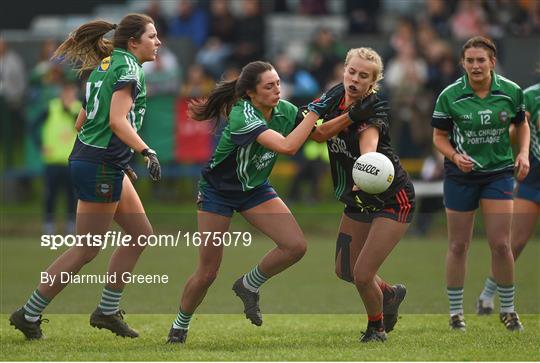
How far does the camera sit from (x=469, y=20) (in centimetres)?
1775

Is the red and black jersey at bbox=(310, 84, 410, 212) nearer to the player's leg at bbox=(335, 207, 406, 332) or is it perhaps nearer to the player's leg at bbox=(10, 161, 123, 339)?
the player's leg at bbox=(335, 207, 406, 332)

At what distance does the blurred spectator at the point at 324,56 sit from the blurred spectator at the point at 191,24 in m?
2.20

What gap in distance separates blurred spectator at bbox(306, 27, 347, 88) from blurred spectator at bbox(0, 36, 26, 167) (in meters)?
4.33

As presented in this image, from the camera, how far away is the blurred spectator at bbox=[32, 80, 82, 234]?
50.3ft

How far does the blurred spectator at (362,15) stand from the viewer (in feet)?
61.3

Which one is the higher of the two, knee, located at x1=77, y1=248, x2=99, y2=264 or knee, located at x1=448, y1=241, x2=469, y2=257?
knee, located at x1=77, y1=248, x2=99, y2=264

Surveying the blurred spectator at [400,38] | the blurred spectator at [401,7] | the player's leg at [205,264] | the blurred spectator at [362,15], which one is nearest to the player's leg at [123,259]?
the player's leg at [205,264]

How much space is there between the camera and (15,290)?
10500mm

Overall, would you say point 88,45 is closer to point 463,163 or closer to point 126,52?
point 126,52

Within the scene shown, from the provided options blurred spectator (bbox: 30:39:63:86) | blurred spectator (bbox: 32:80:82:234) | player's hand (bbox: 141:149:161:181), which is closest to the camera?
player's hand (bbox: 141:149:161:181)

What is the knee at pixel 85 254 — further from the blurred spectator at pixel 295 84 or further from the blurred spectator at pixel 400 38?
the blurred spectator at pixel 400 38

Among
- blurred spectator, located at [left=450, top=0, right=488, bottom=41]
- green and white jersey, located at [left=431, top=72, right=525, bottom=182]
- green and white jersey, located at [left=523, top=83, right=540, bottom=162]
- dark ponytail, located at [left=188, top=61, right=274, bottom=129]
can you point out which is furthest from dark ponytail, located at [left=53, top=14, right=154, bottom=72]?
blurred spectator, located at [left=450, top=0, right=488, bottom=41]

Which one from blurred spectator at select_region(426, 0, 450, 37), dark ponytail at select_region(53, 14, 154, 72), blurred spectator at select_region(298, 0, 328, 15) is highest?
dark ponytail at select_region(53, 14, 154, 72)

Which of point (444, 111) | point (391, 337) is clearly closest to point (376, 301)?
point (391, 337)
